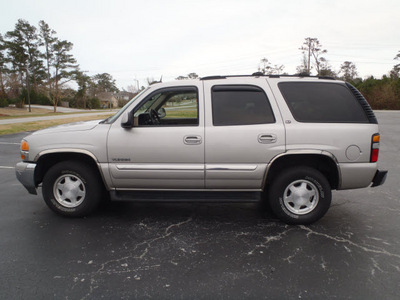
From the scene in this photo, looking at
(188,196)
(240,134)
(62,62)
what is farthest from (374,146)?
(62,62)

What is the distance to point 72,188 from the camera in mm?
4023

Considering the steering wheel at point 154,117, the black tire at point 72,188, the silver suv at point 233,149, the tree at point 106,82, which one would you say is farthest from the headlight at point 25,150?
the tree at point 106,82

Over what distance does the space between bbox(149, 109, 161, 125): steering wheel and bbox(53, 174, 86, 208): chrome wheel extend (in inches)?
51.6

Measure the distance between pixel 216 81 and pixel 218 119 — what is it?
54 cm

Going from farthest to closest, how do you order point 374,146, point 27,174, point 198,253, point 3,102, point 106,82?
point 106,82
point 3,102
point 27,174
point 374,146
point 198,253

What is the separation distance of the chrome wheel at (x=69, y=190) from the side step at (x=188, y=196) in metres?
0.48

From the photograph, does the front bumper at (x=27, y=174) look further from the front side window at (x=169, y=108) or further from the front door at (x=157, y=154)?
the front side window at (x=169, y=108)

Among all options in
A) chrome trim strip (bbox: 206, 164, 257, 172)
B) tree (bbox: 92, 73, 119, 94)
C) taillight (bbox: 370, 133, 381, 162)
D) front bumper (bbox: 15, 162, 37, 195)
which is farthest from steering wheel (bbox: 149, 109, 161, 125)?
tree (bbox: 92, 73, 119, 94)

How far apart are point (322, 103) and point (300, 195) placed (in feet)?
3.96

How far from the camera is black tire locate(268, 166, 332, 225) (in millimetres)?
3748

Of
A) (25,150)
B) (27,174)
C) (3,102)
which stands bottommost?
(27,174)

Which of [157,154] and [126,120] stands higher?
[126,120]

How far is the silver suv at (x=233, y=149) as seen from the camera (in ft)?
12.0

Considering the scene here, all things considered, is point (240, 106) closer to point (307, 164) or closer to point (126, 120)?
point (307, 164)
